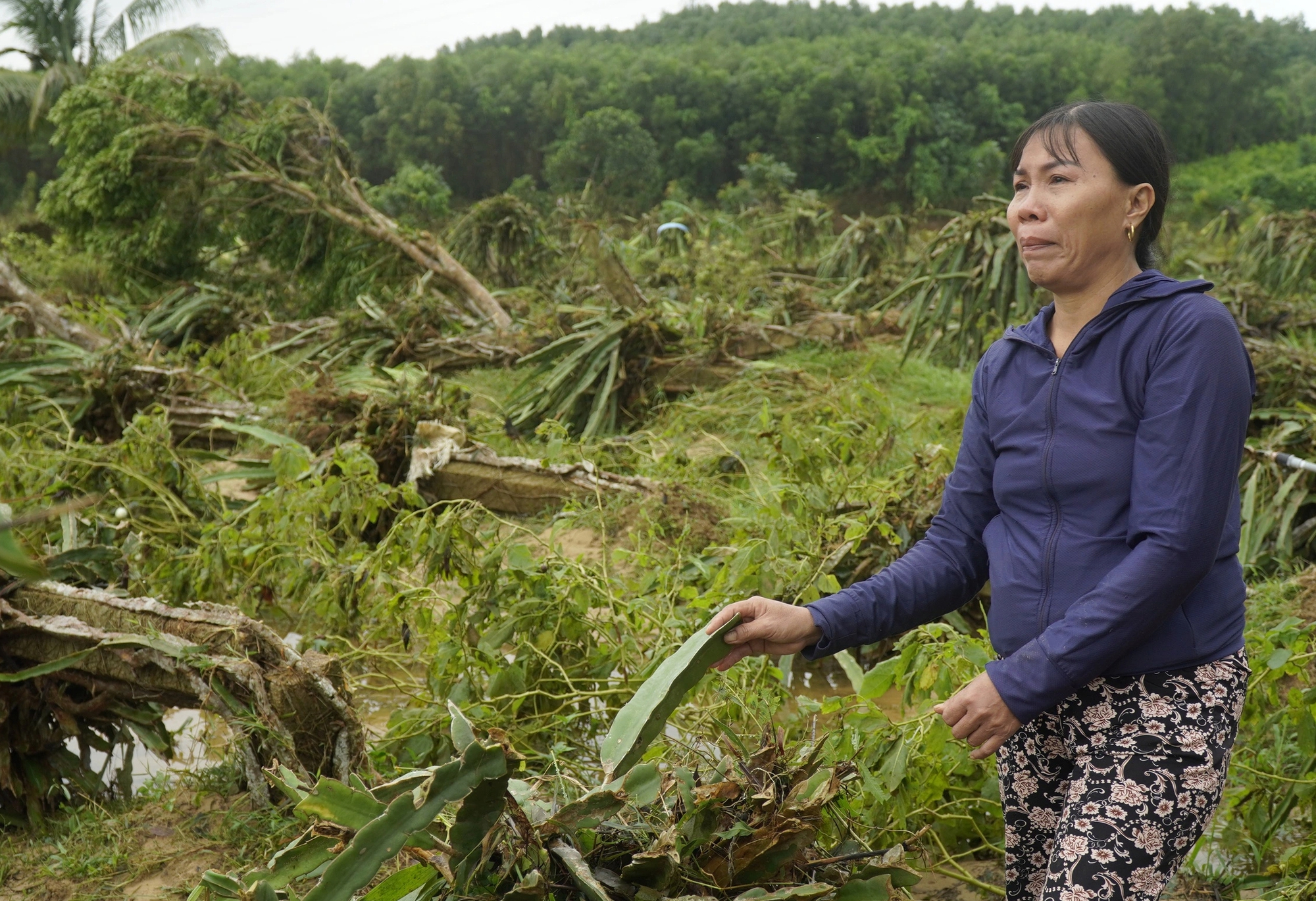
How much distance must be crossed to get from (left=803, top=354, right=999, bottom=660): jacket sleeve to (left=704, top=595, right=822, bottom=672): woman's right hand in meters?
0.02

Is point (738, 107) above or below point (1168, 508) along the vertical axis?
above

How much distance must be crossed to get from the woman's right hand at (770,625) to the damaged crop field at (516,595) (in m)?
0.07

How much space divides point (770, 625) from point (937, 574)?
0.26 meters

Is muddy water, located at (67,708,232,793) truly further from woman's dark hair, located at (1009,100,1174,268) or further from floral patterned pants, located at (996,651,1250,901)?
woman's dark hair, located at (1009,100,1174,268)

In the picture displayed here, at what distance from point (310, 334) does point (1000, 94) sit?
86.1ft

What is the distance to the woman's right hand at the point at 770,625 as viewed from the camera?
1.45 meters

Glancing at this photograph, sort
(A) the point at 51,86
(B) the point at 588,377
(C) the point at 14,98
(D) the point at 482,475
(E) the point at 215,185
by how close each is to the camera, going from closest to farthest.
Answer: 1. (D) the point at 482,475
2. (B) the point at 588,377
3. (E) the point at 215,185
4. (A) the point at 51,86
5. (C) the point at 14,98

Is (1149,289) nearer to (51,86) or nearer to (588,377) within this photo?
(588,377)

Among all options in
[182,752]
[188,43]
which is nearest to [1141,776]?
[182,752]

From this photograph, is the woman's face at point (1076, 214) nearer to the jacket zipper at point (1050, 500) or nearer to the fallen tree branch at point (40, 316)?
the jacket zipper at point (1050, 500)

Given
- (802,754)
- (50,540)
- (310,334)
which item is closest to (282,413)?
(50,540)

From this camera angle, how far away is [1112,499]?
1263mm

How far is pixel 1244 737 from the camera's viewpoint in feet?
8.87

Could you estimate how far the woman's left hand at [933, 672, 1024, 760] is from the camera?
1.24 metres
